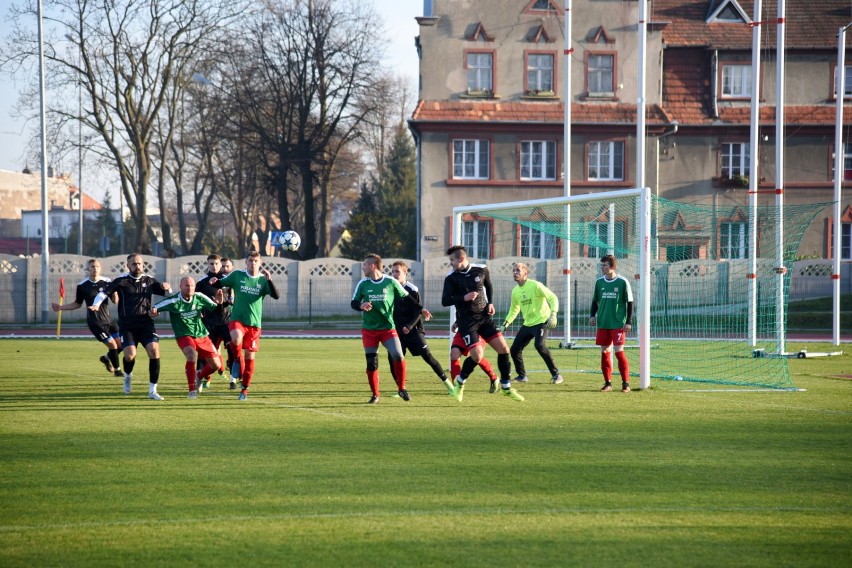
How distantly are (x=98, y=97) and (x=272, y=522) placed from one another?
40.9m

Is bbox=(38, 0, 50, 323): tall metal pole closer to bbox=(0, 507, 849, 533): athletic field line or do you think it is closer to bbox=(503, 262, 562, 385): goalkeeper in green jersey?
bbox=(503, 262, 562, 385): goalkeeper in green jersey

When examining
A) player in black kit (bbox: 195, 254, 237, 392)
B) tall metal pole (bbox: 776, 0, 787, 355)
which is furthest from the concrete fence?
player in black kit (bbox: 195, 254, 237, 392)

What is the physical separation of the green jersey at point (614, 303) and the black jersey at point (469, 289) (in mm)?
1956

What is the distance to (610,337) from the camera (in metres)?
14.2

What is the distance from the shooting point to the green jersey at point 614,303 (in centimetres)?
1414

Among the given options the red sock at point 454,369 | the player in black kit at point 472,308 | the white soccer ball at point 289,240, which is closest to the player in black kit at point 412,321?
the red sock at point 454,369

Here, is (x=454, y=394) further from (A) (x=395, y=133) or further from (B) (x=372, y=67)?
(A) (x=395, y=133)

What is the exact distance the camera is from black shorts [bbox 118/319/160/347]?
13.7 meters

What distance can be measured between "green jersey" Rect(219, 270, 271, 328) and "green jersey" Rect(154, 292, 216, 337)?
0.47m

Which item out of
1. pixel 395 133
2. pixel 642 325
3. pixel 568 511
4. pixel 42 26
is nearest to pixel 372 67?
pixel 42 26

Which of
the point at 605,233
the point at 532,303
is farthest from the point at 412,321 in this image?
the point at 605,233

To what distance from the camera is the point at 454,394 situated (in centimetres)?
1277

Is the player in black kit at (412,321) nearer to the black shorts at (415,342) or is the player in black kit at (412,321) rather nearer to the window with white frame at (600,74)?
the black shorts at (415,342)

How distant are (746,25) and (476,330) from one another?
32.7 meters
